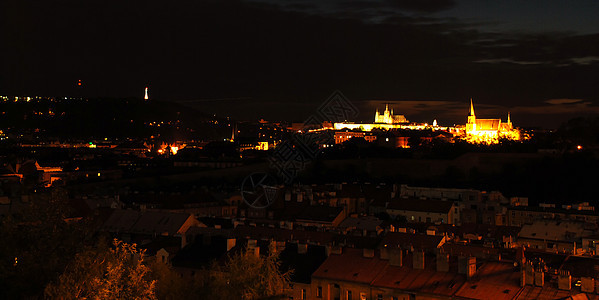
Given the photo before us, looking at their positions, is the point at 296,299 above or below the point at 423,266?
below

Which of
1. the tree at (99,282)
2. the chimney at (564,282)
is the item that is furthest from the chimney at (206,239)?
the chimney at (564,282)

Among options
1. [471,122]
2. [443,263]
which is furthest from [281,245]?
[471,122]

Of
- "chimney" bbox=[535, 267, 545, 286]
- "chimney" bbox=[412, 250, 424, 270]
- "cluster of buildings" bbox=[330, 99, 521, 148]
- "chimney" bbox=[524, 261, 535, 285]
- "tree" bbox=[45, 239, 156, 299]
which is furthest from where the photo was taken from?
"cluster of buildings" bbox=[330, 99, 521, 148]

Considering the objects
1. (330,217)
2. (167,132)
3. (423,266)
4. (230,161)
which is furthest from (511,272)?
(167,132)

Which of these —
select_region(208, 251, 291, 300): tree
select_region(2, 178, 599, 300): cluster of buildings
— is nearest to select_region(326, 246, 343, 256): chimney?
select_region(2, 178, 599, 300): cluster of buildings

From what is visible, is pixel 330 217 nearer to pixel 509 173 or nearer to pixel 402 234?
pixel 402 234

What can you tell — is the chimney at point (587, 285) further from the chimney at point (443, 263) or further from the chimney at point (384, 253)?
the chimney at point (384, 253)

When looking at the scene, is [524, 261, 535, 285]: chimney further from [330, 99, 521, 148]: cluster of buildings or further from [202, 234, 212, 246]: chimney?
[330, 99, 521, 148]: cluster of buildings

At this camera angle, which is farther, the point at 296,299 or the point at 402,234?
the point at 402,234
